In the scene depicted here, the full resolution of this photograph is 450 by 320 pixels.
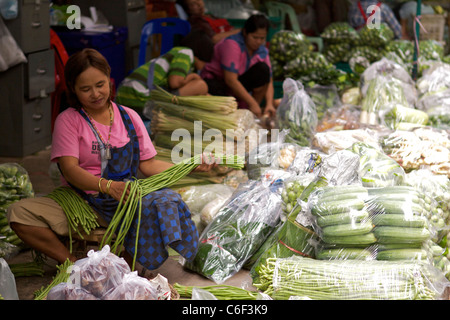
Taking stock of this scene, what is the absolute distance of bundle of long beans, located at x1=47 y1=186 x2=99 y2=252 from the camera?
9.50ft

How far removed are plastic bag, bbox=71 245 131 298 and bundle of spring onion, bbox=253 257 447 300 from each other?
0.70 meters

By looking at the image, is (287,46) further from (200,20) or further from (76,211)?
(76,211)

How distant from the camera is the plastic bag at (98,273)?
2.28 m

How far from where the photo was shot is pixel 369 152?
3145 mm

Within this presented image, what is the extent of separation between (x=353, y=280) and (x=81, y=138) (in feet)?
4.67

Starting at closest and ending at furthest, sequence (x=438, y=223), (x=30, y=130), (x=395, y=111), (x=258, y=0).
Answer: (x=438, y=223)
(x=395, y=111)
(x=30, y=130)
(x=258, y=0)

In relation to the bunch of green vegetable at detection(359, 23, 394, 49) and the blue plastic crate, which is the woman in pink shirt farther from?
the bunch of green vegetable at detection(359, 23, 394, 49)

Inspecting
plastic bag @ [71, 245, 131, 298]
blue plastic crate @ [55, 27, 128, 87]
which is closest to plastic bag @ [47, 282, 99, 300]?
plastic bag @ [71, 245, 131, 298]

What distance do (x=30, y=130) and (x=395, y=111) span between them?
296cm

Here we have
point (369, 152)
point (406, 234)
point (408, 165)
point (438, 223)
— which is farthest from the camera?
point (408, 165)

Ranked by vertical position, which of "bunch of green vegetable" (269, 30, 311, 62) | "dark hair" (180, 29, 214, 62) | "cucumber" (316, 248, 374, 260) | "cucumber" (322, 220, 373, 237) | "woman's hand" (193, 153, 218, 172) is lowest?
"cucumber" (316, 248, 374, 260)

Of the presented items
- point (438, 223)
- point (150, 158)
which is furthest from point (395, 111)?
point (150, 158)

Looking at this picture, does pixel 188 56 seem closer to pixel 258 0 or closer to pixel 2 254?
pixel 2 254

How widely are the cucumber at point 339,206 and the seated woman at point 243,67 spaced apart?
2664mm
